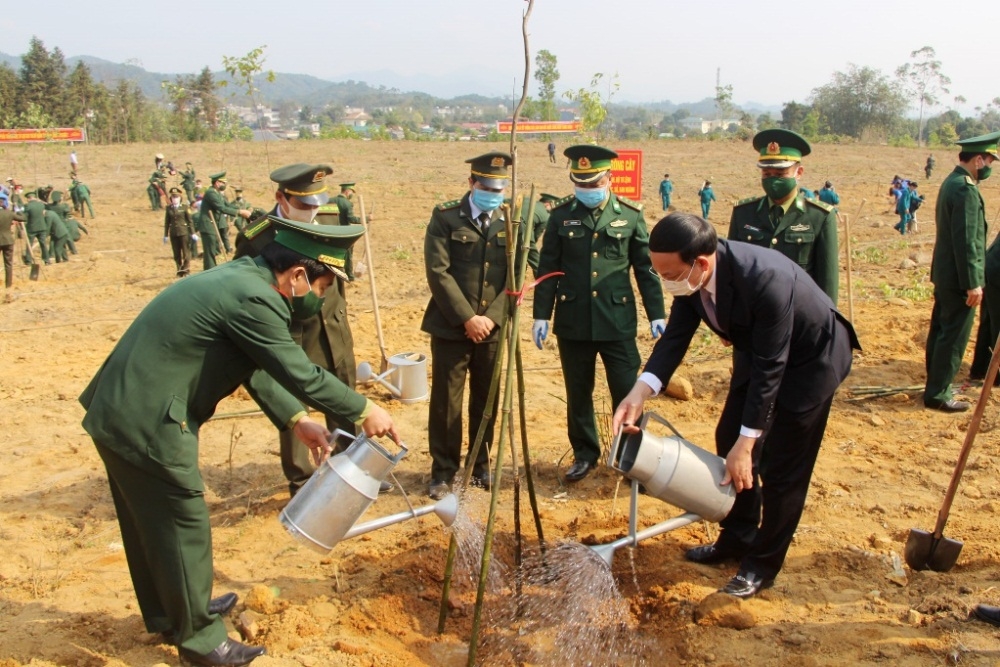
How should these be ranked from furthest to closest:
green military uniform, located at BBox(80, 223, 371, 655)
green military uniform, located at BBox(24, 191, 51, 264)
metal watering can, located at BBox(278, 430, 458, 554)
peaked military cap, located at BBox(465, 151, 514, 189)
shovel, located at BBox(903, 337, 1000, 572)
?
→ 1. green military uniform, located at BBox(24, 191, 51, 264)
2. peaked military cap, located at BBox(465, 151, 514, 189)
3. shovel, located at BBox(903, 337, 1000, 572)
4. metal watering can, located at BBox(278, 430, 458, 554)
5. green military uniform, located at BBox(80, 223, 371, 655)

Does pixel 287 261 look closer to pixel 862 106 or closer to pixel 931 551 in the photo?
pixel 931 551

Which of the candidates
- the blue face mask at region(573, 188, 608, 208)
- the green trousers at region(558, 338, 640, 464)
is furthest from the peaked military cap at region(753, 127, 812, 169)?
the green trousers at region(558, 338, 640, 464)

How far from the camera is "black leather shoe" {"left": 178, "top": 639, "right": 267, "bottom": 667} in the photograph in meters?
3.00

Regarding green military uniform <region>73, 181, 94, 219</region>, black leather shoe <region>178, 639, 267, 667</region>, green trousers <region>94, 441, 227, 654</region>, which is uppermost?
green trousers <region>94, 441, 227, 654</region>

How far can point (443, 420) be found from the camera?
473cm

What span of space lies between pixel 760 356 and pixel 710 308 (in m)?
0.30

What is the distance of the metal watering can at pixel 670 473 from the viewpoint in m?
3.14

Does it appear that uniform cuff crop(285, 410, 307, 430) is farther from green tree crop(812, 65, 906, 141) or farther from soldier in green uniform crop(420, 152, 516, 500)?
green tree crop(812, 65, 906, 141)

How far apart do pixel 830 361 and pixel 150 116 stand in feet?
198

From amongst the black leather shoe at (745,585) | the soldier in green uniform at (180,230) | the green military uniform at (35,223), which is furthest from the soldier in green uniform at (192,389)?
the green military uniform at (35,223)

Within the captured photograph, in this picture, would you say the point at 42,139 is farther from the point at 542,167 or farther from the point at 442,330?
the point at 442,330

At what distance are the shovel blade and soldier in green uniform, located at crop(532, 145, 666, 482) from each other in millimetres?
1675

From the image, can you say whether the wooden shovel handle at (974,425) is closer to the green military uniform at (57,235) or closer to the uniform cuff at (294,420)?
the uniform cuff at (294,420)

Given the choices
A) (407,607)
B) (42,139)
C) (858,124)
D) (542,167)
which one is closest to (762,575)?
(407,607)
